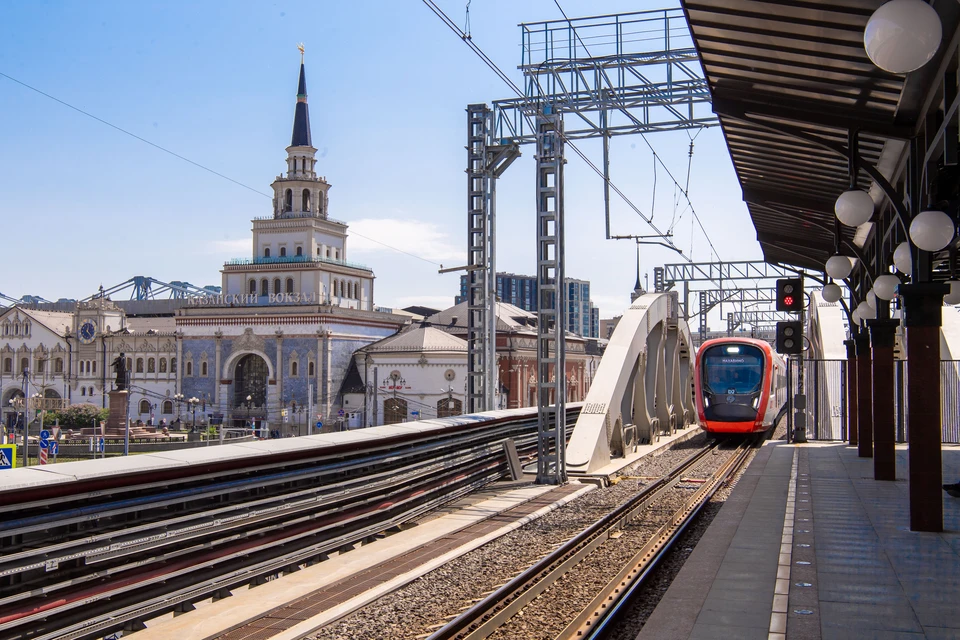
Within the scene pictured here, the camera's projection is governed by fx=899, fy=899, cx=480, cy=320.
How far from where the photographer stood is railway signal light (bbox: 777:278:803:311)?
17.1 metres

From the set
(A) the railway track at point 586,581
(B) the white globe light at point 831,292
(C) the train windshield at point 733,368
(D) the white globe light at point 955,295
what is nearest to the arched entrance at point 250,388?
(C) the train windshield at point 733,368

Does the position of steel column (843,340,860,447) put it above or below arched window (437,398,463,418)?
above

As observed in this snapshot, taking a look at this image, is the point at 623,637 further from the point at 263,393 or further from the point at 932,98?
the point at 263,393

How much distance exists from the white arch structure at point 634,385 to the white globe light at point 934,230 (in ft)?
35.4

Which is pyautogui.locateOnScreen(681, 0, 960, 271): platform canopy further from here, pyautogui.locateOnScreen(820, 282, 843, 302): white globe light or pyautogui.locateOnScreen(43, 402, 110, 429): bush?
pyautogui.locateOnScreen(43, 402, 110, 429): bush

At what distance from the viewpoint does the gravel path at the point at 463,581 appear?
305 inches

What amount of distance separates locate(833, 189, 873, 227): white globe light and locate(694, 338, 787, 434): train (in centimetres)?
1823

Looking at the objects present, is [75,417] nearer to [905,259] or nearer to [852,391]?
[852,391]

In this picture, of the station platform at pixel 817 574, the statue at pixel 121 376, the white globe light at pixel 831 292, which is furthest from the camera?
the statue at pixel 121 376

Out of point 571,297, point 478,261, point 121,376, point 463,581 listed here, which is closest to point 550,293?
point 478,261

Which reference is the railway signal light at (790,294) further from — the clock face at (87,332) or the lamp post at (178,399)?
the clock face at (87,332)

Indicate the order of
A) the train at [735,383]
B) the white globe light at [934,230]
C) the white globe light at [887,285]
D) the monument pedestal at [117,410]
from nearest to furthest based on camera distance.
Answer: the white globe light at [934,230] → the white globe light at [887,285] → the train at [735,383] → the monument pedestal at [117,410]

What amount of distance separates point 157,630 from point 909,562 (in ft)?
23.4

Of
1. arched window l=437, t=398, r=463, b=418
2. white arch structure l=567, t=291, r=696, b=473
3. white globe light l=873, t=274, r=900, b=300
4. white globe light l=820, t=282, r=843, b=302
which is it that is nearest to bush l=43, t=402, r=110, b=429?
arched window l=437, t=398, r=463, b=418
